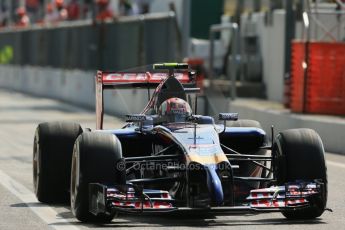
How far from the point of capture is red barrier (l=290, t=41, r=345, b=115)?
26.5 metres

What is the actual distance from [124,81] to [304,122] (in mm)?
9744

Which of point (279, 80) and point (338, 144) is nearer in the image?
point (338, 144)

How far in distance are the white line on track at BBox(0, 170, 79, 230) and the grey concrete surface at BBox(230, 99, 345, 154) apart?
712 centimetres

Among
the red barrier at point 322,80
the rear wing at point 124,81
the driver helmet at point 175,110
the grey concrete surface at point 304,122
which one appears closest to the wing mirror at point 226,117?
the driver helmet at point 175,110

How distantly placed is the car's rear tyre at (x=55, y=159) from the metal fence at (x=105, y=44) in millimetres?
20660

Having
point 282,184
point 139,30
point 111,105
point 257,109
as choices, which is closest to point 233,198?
point 282,184

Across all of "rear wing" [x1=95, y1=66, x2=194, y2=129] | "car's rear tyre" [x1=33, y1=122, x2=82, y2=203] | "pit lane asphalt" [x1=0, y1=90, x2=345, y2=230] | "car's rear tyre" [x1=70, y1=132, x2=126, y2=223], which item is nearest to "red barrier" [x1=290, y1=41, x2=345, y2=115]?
"pit lane asphalt" [x1=0, y1=90, x2=345, y2=230]

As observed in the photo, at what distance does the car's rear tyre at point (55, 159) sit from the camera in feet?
44.3

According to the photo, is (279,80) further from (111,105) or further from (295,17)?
(111,105)

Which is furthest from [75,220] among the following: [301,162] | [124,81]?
[124,81]

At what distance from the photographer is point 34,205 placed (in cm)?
1359

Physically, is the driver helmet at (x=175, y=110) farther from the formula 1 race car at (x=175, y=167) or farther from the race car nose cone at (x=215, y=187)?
the race car nose cone at (x=215, y=187)

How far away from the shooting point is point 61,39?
1944 inches

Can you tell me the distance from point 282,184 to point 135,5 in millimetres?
46666
